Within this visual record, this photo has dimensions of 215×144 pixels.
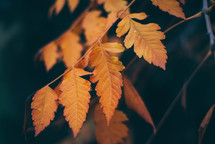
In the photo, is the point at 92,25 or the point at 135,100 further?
the point at 92,25

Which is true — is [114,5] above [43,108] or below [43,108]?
above

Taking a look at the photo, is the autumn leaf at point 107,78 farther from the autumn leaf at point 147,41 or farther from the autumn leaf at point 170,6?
the autumn leaf at point 170,6

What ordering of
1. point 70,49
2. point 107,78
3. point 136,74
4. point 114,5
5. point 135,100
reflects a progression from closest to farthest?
point 107,78
point 135,100
point 114,5
point 70,49
point 136,74

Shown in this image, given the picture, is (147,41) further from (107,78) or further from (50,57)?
(50,57)

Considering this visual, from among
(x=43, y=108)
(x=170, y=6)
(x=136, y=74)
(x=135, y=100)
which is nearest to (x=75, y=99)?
(x=43, y=108)

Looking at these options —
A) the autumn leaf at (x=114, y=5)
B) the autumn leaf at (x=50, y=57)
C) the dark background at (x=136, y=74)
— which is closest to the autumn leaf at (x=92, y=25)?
the autumn leaf at (x=114, y=5)

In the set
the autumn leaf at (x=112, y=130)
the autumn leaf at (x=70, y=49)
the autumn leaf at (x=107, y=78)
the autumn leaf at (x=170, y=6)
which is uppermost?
the autumn leaf at (x=70, y=49)

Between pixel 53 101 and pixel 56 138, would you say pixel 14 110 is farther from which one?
pixel 53 101
